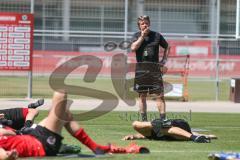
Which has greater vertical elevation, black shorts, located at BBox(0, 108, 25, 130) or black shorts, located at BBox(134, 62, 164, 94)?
black shorts, located at BBox(134, 62, 164, 94)

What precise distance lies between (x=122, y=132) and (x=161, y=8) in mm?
12274

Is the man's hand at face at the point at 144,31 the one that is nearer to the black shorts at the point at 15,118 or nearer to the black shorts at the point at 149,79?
the black shorts at the point at 149,79

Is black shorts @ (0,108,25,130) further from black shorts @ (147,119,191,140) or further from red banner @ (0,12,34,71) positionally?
red banner @ (0,12,34,71)

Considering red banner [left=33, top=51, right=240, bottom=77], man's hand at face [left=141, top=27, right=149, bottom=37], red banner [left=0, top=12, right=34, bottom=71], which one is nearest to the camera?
man's hand at face [left=141, top=27, right=149, bottom=37]

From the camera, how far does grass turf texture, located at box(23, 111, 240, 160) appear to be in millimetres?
9845

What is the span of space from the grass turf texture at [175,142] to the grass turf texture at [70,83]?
6.93 m

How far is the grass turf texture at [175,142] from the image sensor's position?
984 centimetres

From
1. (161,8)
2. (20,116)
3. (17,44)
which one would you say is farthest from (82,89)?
(20,116)

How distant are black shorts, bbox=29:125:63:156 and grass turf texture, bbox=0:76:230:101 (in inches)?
554

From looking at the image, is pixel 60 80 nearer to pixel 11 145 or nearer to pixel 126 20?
pixel 126 20

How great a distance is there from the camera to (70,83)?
26734 millimetres

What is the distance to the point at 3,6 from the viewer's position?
79.8 feet

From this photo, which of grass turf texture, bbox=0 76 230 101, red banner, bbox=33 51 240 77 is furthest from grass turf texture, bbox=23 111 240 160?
red banner, bbox=33 51 240 77

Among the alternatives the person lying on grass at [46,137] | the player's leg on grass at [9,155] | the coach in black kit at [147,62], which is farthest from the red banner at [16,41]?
the player's leg on grass at [9,155]
